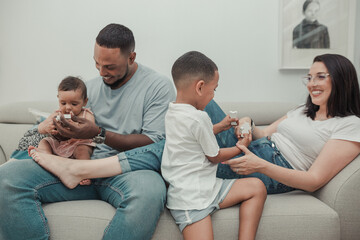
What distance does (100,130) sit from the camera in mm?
1572

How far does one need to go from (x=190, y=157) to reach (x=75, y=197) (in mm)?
594

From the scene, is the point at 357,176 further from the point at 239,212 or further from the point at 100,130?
the point at 100,130

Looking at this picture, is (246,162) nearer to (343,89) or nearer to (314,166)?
(314,166)

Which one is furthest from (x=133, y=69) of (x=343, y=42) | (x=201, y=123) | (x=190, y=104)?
(x=343, y=42)

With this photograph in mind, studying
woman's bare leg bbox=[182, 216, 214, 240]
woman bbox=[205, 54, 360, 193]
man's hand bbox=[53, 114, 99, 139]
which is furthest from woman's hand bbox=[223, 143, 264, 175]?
man's hand bbox=[53, 114, 99, 139]

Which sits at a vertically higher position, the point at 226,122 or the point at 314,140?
the point at 226,122

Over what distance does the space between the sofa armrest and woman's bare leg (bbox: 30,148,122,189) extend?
3.24 ft

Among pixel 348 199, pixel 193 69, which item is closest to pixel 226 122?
pixel 193 69

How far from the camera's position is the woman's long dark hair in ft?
5.30

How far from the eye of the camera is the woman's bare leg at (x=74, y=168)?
4.75ft

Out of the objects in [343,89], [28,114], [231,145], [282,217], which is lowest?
[282,217]

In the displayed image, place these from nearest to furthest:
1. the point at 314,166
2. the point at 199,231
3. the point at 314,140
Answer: the point at 199,231
the point at 314,166
the point at 314,140

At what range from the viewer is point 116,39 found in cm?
169

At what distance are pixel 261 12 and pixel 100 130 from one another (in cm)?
170
